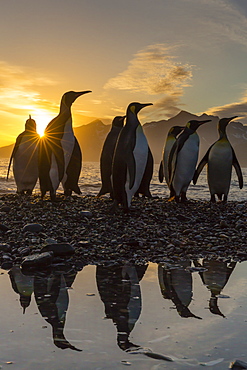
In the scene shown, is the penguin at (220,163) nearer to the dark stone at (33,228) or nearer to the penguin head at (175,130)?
the penguin head at (175,130)

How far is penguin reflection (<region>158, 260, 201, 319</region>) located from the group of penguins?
298 cm

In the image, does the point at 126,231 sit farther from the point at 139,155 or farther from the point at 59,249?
the point at 139,155

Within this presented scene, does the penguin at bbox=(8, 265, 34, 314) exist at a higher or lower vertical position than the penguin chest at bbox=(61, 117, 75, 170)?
lower

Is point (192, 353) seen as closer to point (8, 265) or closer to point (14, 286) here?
point (14, 286)

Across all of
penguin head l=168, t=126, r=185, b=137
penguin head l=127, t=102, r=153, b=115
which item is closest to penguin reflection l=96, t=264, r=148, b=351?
penguin head l=127, t=102, r=153, b=115

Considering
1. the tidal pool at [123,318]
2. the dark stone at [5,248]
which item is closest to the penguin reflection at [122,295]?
the tidal pool at [123,318]

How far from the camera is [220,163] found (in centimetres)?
1044

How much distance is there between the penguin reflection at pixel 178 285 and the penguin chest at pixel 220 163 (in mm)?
5261

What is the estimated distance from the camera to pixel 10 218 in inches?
309

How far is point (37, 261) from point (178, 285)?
1.72 m

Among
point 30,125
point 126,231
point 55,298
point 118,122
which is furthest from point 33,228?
point 30,125

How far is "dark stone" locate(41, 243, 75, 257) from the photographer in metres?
5.62

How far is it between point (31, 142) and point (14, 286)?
7407mm

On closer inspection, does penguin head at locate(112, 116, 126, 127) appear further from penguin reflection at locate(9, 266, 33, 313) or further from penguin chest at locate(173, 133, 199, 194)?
penguin reflection at locate(9, 266, 33, 313)
